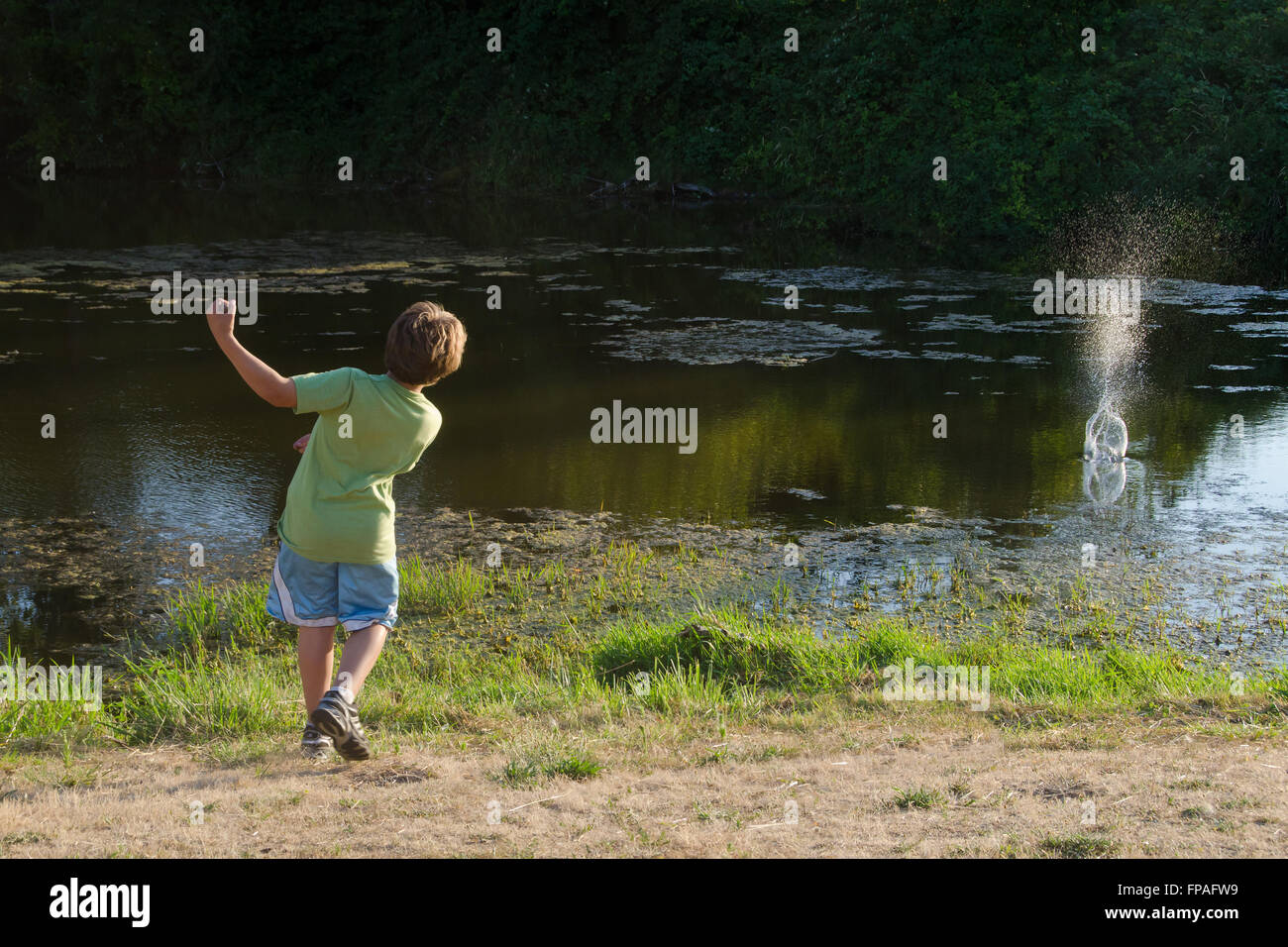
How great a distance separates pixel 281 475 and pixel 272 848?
260 inches

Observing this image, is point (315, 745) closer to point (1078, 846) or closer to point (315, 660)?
point (315, 660)

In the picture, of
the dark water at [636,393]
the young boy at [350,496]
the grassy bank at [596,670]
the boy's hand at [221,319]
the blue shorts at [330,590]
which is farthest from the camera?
the dark water at [636,393]

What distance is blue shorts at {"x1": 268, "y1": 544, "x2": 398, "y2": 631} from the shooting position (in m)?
4.62

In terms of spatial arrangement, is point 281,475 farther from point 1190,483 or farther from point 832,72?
point 832,72

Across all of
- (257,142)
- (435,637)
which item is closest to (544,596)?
(435,637)

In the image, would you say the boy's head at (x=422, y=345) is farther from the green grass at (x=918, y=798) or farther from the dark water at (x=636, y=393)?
the dark water at (x=636, y=393)

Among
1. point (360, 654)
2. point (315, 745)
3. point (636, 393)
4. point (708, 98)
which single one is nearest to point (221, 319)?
point (360, 654)

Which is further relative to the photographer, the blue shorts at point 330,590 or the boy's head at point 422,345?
the blue shorts at point 330,590

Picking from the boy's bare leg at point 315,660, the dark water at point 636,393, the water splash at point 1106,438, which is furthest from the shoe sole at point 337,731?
the water splash at point 1106,438

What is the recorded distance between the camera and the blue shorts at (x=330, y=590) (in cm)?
462

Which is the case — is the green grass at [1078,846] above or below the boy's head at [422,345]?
below

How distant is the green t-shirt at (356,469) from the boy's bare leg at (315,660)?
0.32 meters

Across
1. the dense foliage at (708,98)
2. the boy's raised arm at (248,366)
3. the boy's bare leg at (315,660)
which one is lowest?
the boy's bare leg at (315,660)

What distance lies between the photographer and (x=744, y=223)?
25797 millimetres
